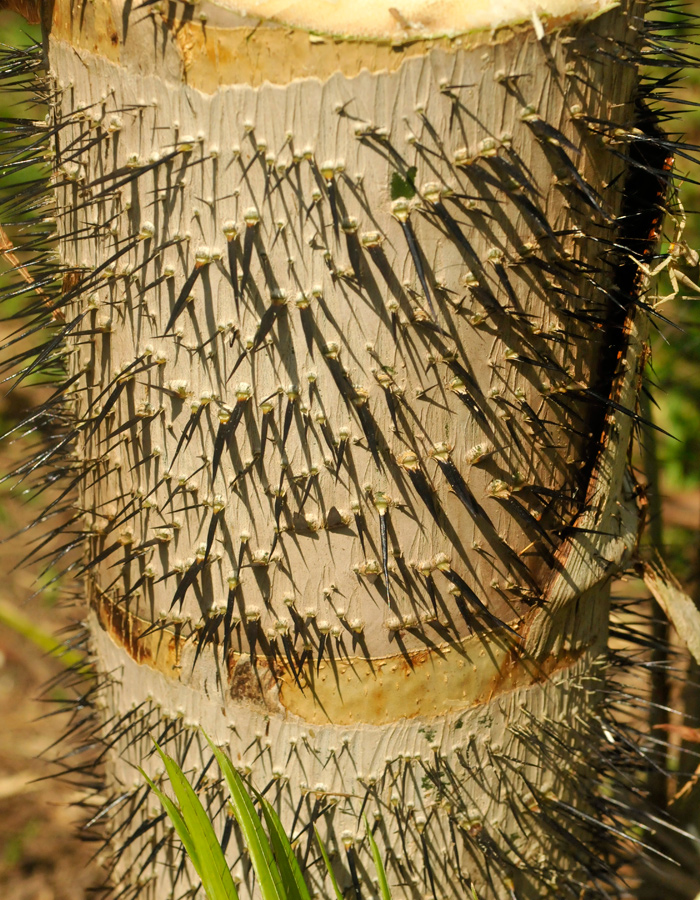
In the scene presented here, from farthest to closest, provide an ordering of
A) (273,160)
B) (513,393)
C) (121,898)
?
(121,898), (513,393), (273,160)

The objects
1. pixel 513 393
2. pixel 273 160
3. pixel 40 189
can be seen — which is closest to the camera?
pixel 273 160

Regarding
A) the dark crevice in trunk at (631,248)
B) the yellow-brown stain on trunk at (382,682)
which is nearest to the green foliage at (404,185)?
the dark crevice in trunk at (631,248)

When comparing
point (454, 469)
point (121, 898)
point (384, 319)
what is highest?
point (384, 319)

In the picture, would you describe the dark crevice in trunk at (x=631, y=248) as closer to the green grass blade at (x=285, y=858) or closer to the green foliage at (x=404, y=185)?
the green foliage at (x=404, y=185)

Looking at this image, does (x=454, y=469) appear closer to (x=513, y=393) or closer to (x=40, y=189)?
(x=513, y=393)

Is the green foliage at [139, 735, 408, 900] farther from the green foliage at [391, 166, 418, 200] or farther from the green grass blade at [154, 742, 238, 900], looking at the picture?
the green foliage at [391, 166, 418, 200]

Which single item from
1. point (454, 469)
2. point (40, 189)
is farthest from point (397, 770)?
→ point (40, 189)

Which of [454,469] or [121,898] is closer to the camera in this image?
[454,469]
